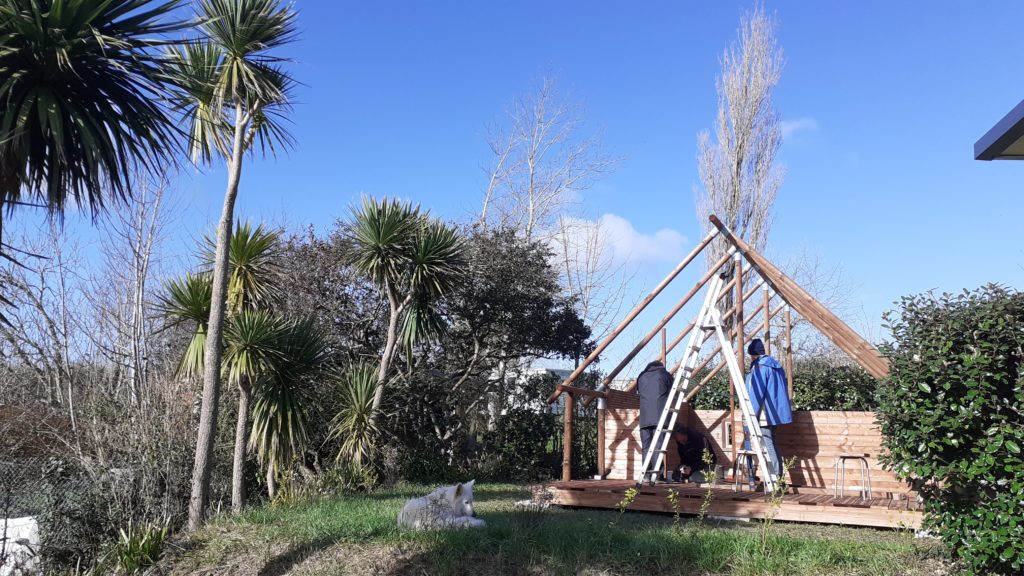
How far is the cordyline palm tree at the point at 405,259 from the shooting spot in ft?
40.5

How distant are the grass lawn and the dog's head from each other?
1.05 feet

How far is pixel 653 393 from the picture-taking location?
988cm

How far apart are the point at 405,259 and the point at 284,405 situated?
356 centimetres

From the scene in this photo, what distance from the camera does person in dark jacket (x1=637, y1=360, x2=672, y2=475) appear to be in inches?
388

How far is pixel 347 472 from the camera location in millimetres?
11211

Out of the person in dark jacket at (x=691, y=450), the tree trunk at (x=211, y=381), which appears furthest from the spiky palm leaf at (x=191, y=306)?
the person in dark jacket at (x=691, y=450)

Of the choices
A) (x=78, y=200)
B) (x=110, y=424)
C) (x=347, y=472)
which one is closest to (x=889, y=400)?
(x=78, y=200)

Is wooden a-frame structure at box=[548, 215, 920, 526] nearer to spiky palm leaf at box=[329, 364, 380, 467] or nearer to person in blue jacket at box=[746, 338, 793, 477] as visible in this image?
person in blue jacket at box=[746, 338, 793, 477]

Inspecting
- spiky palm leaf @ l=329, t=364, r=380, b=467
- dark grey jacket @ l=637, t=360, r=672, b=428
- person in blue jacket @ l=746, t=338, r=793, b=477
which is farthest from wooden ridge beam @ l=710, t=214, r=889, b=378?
spiky palm leaf @ l=329, t=364, r=380, b=467

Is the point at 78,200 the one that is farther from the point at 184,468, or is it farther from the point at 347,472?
the point at 347,472

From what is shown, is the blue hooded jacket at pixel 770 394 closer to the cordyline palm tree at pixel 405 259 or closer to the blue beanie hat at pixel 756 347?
the blue beanie hat at pixel 756 347

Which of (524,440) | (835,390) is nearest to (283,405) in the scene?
(524,440)

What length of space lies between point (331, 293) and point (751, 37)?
45.4 ft

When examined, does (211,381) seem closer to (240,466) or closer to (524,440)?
(240,466)
